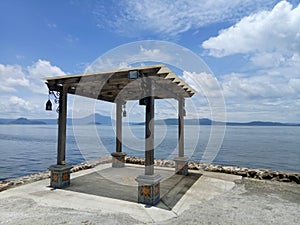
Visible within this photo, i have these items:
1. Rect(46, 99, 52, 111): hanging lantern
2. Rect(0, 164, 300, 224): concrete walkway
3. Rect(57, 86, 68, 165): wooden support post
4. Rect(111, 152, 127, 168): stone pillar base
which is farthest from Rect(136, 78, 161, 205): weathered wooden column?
Rect(111, 152, 127, 168): stone pillar base

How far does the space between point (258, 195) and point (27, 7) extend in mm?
8052

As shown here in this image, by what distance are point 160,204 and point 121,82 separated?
2.87 metres

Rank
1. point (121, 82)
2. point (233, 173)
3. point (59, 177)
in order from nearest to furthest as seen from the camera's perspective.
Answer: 1. point (59, 177)
2. point (121, 82)
3. point (233, 173)

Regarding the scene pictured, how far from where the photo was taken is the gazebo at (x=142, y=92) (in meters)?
3.97

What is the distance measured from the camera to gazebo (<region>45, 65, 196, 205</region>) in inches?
156

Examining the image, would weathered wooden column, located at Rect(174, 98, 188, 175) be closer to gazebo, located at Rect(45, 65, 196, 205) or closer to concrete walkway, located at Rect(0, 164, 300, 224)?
gazebo, located at Rect(45, 65, 196, 205)

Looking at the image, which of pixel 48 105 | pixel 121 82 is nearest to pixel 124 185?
pixel 121 82

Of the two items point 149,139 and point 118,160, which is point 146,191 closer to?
point 149,139

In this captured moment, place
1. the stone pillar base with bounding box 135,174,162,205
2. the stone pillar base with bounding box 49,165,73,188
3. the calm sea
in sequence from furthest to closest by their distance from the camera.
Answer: the calm sea < the stone pillar base with bounding box 49,165,73,188 < the stone pillar base with bounding box 135,174,162,205

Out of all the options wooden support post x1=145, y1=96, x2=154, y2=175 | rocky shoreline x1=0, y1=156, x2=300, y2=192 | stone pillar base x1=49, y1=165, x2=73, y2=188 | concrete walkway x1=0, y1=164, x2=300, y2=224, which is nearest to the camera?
concrete walkway x1=0, y1=164, x2=300, y2=224

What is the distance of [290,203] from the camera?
4.05 m

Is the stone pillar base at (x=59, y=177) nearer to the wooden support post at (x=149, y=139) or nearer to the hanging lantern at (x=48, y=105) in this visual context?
the hanging lantern at (x=48, y=105)

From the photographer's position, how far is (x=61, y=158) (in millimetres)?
5016

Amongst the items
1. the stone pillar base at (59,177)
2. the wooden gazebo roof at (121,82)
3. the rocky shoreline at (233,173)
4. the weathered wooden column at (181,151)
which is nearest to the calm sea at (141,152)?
the rocky shoreline at (233,173)
